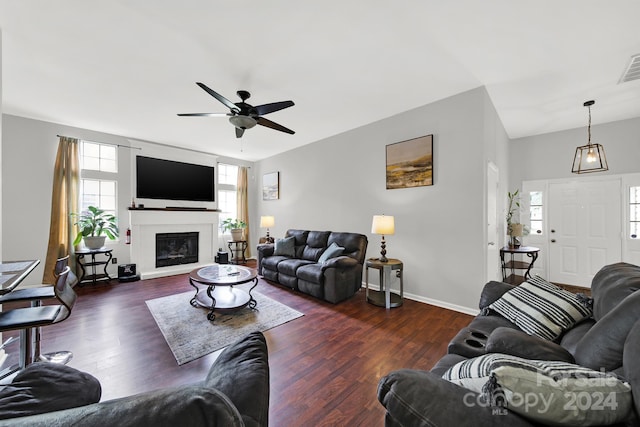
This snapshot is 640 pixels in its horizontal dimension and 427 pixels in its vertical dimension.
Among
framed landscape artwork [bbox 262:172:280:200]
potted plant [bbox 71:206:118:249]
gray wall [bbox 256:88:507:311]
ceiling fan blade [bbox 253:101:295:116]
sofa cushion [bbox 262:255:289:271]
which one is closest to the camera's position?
ceiling fan blade [bbox 253:101:295:116]

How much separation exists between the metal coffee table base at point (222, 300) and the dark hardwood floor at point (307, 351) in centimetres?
55

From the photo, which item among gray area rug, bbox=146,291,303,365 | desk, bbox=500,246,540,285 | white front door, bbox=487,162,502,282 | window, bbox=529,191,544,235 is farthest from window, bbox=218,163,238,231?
window, bbox=529,191,544,235

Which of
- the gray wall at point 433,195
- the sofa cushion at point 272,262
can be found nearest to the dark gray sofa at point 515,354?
the gray wall at point 433,195

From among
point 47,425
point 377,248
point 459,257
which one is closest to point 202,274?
point 377,248

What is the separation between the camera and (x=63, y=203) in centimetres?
425

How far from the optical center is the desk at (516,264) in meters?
3.96

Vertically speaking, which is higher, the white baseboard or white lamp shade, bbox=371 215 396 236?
white lamp shade, bbox=371 215 396 236

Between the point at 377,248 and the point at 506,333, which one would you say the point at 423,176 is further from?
the point at 506,333

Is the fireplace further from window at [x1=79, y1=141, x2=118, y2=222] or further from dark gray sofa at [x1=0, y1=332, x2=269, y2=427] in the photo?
dark gray sofa at [x1=0, y1=332, x2=269, y2=427]

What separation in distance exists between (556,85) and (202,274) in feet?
16.6

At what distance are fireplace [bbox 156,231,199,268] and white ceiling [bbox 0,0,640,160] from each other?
260 centimetres

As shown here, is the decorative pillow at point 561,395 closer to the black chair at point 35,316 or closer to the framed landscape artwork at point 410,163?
the black chair at point 35,316

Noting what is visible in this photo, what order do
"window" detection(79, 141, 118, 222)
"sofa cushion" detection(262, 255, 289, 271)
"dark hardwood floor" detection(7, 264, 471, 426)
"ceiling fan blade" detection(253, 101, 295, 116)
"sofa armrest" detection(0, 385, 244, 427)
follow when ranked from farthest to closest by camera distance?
"window" detection(79, 141, 118, 222) → "sofa cushion" detection(262, 255, 289, 271) → "ceiling fan blade" detection(253, 101, 295, 116) → "dark hardwood floor" detection(7, 264, 471, 426) → "sofa armrest" detection(0, 385, 244, 427)

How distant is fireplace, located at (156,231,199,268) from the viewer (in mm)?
5289
